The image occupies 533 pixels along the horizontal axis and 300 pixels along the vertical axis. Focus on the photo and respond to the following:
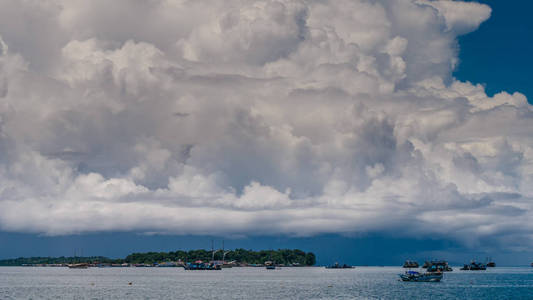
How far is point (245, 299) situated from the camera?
16588 centimetres

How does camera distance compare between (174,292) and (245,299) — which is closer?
(245,299)

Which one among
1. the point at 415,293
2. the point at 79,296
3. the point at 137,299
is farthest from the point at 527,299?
the point at 79,296

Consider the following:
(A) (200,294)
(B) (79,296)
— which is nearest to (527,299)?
(A) (200,294)

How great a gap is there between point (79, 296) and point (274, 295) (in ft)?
174

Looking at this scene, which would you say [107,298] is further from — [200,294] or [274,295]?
[274,295]

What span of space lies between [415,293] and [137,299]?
266 ft

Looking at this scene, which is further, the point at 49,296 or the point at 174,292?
the point at 174,292

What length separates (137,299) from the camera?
163875 mm

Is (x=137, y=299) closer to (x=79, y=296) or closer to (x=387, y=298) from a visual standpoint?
(x=79, y=296)

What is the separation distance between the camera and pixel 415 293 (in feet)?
623

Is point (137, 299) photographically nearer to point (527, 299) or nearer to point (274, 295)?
point (274, 295)

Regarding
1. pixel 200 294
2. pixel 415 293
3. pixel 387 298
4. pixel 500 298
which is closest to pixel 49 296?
pixel 200 294

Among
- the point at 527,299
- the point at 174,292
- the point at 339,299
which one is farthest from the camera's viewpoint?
the point at 174,292

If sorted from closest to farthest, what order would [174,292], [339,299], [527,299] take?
[339,299] → [527,299] → [174,292]
